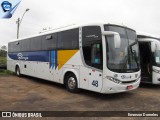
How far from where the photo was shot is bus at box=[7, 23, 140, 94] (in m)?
7.95

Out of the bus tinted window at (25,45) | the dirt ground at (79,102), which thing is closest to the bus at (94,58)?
the dirt ground at (79,102)

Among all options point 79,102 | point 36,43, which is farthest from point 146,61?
point 36,43

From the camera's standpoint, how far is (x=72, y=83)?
32.0ft

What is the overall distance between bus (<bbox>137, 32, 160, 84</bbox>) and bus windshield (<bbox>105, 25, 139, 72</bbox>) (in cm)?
268

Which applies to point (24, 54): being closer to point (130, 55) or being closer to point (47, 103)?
point (47, 103)

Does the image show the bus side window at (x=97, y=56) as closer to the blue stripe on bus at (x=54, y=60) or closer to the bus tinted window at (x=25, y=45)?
the blue stripe on bus at (x=54, y=60)

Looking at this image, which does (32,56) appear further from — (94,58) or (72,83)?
(94,58)

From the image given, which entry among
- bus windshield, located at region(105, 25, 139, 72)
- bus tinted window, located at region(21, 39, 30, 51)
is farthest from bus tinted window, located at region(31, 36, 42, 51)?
bus windshield, located at region(105, 25, 139, 72)

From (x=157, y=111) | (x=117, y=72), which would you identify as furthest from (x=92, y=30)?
(x=157, y=111)

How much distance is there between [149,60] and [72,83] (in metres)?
4.75

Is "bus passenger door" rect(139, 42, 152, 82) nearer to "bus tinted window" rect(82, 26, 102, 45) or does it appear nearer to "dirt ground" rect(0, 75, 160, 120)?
"dirt ground" rect(0, 75, 160, 120)

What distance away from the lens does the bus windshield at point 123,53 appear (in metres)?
7.95

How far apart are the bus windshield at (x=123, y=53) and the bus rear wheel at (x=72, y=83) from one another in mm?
2335

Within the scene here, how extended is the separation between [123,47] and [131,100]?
221 cm
